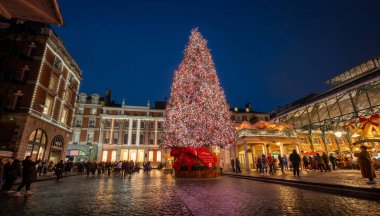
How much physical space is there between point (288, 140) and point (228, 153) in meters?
9.26

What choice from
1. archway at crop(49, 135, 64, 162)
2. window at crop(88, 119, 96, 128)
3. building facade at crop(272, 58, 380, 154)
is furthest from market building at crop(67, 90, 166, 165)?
building facade at crop(272, 58, 380, 154)

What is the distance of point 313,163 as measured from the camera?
71.8 feet

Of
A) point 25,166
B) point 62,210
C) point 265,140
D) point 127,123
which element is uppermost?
point 127,123

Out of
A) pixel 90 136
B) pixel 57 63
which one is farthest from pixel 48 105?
pixel 90 136

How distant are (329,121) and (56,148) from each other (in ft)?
118

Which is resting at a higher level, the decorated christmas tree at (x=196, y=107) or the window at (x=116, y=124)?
the window at (x=116, y=124)

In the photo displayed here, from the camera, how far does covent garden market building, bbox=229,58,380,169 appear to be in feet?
67.6

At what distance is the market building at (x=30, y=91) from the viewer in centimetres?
1855

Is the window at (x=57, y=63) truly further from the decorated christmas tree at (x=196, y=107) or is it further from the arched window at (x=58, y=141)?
the decorated christmas tree at (x=196, y=107)

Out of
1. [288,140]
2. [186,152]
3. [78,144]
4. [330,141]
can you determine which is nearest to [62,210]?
[186,152]

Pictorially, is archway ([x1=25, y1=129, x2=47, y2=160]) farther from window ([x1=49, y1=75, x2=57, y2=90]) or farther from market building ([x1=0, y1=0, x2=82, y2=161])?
window ([x1=49, y1=75, x2=57, y2=90])

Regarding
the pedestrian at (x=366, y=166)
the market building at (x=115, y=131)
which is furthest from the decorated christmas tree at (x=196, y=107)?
the market building at (x=115, y=131)

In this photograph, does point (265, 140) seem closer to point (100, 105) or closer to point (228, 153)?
point (228, 153)

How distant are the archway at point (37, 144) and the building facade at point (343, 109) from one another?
30434mm
